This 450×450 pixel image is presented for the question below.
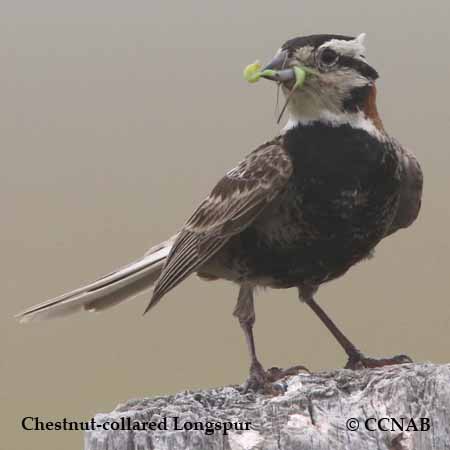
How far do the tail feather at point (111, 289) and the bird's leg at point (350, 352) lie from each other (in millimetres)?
914

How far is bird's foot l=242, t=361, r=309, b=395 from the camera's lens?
16.4 ft

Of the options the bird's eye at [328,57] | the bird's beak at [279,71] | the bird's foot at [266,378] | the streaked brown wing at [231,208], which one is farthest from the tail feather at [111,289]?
the bird's eye at [328,57]

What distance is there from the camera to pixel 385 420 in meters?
3.93

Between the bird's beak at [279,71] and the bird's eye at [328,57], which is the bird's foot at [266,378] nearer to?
the bird's beak at [279,71]

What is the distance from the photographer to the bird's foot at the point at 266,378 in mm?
4996

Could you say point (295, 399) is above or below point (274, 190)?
below

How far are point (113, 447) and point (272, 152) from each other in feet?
7.71

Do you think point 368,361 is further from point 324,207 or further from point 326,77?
point 326,77

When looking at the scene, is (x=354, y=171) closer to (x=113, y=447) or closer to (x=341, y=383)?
(x=341, y=383)

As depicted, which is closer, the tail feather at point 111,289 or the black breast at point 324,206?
the black breast at point 324,206

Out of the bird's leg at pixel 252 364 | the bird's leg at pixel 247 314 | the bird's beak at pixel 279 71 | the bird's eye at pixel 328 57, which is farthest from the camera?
the bird's leg at pixel 247 314

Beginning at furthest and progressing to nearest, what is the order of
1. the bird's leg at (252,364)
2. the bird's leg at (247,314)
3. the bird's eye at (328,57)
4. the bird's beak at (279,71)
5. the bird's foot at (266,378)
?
the bird's leg at (247,314)
the bird's eye at (328,57)
the bird's beak at (279,71)
the bird's leg at (252,364)
the bird's foot at (266,378)

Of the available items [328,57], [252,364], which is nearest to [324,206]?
[328,57]

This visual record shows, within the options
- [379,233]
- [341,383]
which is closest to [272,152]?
[379,233]
